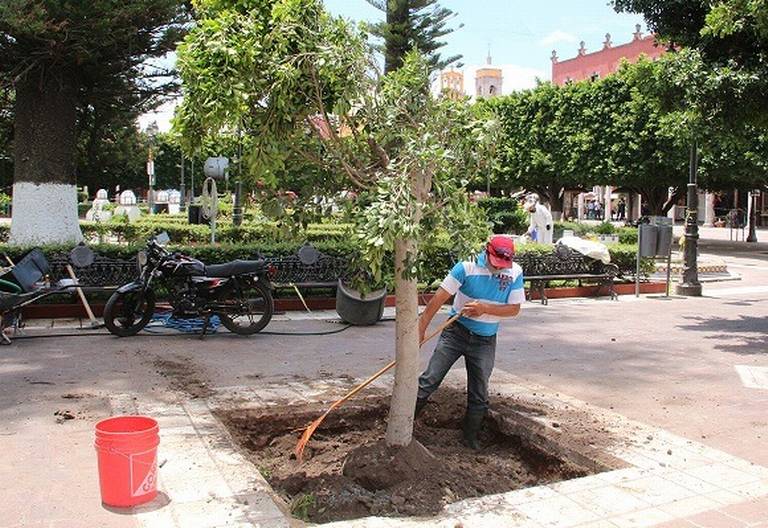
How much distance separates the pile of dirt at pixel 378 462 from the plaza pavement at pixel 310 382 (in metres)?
0.31

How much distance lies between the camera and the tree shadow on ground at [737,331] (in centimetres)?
889

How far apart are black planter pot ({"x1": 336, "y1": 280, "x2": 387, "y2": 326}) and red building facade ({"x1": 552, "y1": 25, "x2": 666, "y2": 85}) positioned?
57223 mm

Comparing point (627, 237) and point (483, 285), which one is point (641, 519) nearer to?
point (483, 285)

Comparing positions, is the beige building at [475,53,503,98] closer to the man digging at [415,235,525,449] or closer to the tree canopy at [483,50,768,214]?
the tree canopy at [483,50,768,214]

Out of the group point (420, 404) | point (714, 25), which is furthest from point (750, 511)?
point (714, 25)

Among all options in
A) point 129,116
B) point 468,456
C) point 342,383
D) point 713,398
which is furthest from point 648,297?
point 129,116

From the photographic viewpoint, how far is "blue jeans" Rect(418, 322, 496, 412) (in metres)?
5.23

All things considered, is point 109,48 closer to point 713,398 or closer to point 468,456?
point 468,456

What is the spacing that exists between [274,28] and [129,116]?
11808mm

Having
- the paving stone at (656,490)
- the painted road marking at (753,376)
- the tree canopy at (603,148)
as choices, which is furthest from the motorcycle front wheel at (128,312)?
the tree canopy at (603,148)

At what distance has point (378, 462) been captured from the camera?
462 cm

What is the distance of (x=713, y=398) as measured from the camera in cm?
643

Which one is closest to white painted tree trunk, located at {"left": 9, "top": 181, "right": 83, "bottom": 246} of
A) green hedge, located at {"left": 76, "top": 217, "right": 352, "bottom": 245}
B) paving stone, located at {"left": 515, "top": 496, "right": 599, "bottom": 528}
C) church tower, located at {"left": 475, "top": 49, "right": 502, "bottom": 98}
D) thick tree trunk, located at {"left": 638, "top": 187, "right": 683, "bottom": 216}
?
green hedge, located at {"left": 76, "top": 217, "right": 352, "bottom": 245}

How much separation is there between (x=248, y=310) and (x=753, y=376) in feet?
→ 18.4
